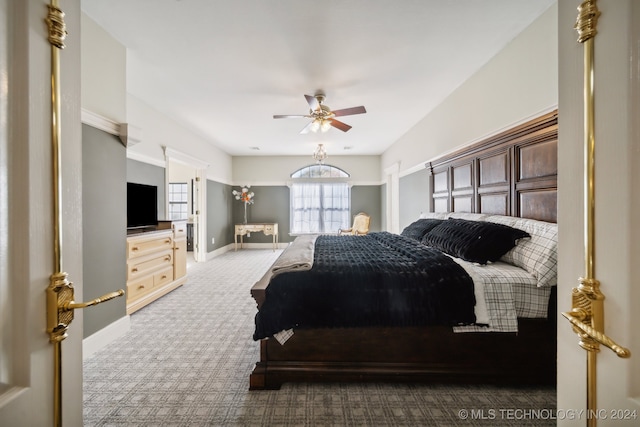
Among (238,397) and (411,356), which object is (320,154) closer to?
(411,356)

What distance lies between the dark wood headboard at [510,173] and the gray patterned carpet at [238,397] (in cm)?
138

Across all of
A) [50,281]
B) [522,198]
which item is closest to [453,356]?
[522,198]

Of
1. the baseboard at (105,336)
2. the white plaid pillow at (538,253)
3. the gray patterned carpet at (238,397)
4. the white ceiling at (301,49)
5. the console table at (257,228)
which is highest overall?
the white ceiling at (301,49)

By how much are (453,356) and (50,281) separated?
2.01 m

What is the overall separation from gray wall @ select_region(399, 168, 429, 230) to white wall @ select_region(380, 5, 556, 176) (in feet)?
1.66

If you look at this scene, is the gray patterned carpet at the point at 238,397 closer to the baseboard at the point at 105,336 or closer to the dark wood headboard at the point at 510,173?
the baseboard at the point at 105,336

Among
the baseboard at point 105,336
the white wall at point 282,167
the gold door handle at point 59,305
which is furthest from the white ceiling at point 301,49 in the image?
the white wall at point 282,167

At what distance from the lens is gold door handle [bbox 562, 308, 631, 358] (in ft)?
1.53

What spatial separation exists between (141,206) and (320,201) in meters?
4.92

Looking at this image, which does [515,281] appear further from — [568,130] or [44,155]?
[44,155]

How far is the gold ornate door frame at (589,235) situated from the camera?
55 cm

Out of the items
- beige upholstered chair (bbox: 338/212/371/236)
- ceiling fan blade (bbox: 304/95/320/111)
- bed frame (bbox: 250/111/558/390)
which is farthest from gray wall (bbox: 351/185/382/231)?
bed frame (bbox: 250/111/558/390)

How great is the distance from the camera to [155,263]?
10.6ft

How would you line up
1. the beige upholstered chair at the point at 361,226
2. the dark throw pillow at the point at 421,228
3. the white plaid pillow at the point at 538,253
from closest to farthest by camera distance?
1. the white plaid pillow at the point at 538,253
2. the dark throw pillow at the point at 421,228
3. the beige upholstered chair at the point at 361,226
